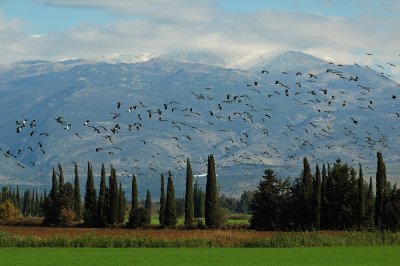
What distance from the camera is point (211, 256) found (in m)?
68.2

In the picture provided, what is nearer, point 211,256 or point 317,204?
point 211,256

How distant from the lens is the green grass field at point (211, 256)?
62.1m

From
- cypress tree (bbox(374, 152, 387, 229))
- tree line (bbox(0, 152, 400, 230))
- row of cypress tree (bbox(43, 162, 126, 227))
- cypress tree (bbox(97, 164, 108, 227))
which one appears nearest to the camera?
cypress tree (bbox(374, 152, 387, 229))

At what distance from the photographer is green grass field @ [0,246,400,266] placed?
62062 millimetres

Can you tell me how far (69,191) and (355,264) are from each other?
9690 cm

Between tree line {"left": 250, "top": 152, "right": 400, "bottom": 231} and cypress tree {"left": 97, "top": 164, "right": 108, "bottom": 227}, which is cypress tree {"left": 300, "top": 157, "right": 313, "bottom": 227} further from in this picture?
cypress tree {"left": 97, "top": 164, "right": 108, "bottom": 227}

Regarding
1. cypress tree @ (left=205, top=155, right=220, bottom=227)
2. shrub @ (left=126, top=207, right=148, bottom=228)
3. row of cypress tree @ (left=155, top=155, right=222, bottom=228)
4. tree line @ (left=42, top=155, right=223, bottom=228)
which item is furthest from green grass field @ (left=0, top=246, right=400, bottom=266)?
shrub @ (left=126, top=207, right=148, bottom=228)

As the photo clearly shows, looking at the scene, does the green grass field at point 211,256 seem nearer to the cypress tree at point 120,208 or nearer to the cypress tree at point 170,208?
the cypress tree at point 170,208

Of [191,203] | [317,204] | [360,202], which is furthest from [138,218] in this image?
[360,202]

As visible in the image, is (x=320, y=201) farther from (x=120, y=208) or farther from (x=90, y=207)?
(x=90, y=207)

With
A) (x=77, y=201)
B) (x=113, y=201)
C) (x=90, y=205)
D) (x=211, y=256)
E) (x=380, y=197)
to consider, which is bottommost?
(x=211, y=256)

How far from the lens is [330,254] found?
6994 cm

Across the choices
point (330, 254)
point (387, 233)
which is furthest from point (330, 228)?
point (330, 254)

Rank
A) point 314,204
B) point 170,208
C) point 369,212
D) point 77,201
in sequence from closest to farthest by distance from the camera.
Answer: point 314,204
point 369,212
point 170,208
point 77,201
